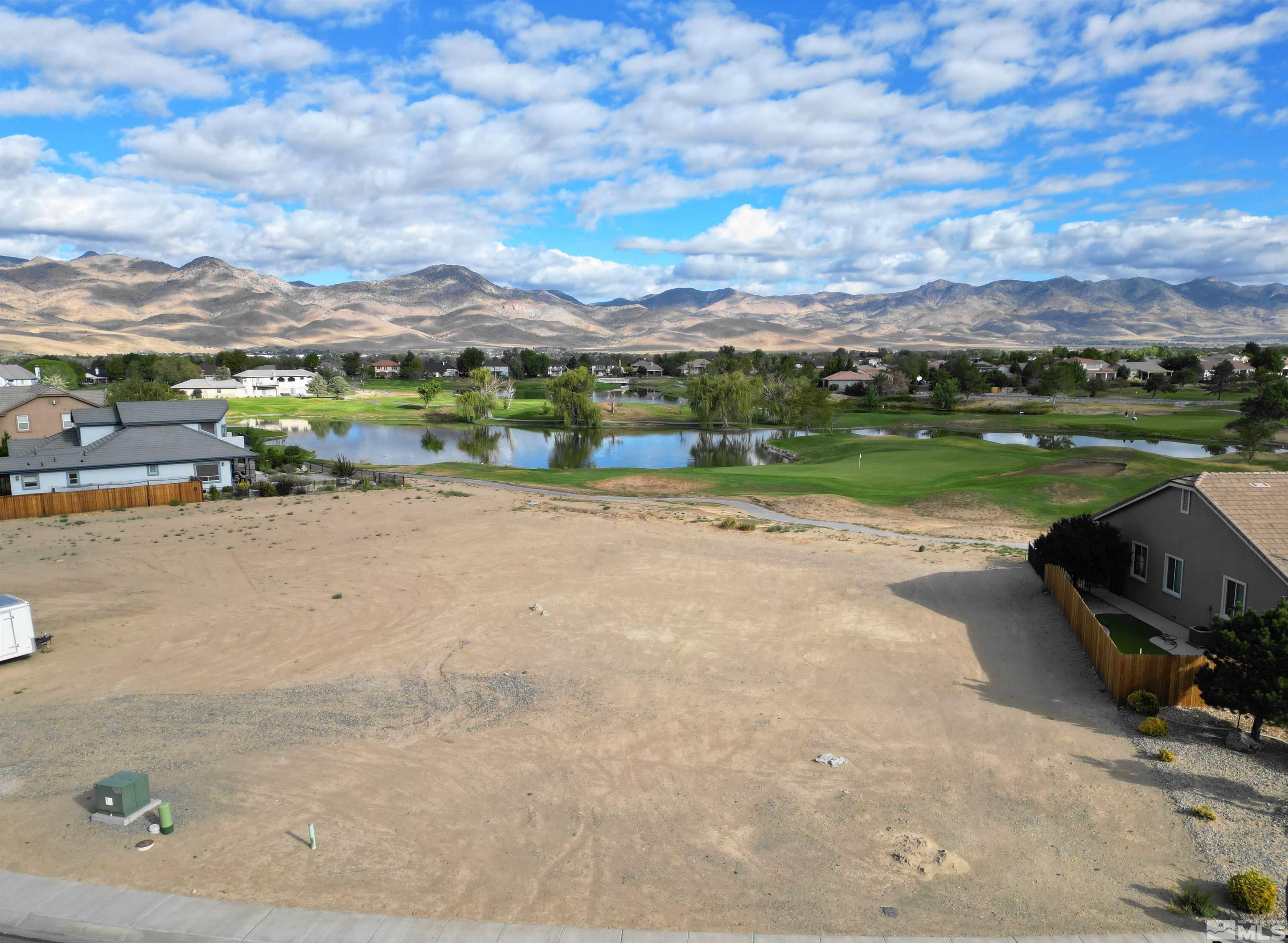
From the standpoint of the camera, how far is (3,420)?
52.9 m

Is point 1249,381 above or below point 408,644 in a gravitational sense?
above

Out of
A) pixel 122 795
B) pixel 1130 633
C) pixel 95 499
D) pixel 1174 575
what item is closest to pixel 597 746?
pixel 122 795

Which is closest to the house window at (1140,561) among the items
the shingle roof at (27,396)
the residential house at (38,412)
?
the residential house at (38,412)

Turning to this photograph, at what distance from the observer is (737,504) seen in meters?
42.0

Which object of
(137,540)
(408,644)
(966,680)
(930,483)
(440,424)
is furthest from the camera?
(440,424)

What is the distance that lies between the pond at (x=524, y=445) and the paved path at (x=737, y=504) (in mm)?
12449

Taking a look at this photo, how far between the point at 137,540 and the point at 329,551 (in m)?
8.65

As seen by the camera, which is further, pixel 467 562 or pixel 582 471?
pixel 582 471

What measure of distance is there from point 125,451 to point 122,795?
36.3 meters

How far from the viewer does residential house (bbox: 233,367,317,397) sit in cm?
12762

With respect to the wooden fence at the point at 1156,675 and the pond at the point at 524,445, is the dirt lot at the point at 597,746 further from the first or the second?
the pond at the point at 524,445

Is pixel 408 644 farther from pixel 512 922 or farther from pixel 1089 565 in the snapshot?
pixel 1089 565

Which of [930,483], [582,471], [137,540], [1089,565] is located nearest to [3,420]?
[137,540]

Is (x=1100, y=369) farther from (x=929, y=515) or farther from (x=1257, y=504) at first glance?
(x=1257, y=504)
